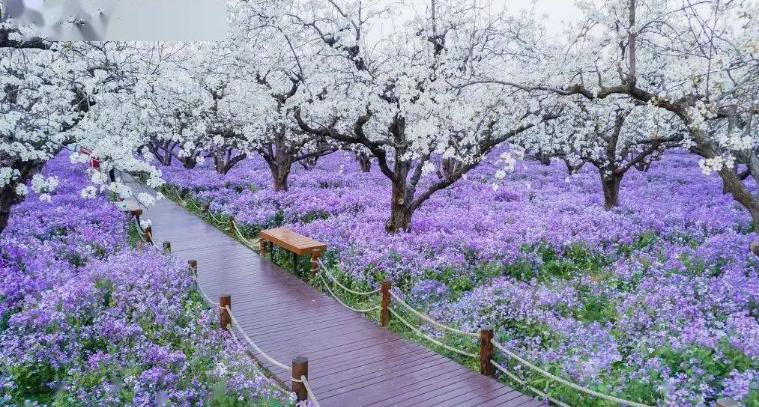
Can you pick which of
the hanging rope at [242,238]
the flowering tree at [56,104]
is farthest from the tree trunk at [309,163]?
the flowering tree at [56,104]

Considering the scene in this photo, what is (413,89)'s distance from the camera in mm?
13695

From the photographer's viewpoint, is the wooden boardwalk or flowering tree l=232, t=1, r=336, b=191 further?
flowering tree l=232, t=1, r=336, b=191

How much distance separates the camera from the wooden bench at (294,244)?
1408 cm

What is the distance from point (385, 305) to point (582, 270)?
269 inches

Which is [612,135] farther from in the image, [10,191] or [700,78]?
[10,191]

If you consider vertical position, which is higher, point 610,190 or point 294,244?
point 610,190

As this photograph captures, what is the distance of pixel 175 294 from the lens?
1162cm

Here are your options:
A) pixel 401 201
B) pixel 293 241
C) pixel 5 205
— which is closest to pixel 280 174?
pixel 401 201

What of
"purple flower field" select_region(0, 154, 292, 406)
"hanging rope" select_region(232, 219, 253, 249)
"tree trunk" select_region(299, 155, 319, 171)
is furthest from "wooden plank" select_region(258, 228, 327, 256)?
"tree trunk" select_region(299, 155, 319, 171)

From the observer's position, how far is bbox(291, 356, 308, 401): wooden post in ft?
24.4

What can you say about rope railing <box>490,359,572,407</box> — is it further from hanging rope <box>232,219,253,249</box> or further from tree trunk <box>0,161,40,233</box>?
hanging rope <box>232,219,253,249</box>

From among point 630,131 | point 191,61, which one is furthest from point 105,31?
point 630,131

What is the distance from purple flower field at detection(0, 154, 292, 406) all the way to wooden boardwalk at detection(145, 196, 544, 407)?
1.03 m

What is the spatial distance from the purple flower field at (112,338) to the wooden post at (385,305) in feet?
10.5
